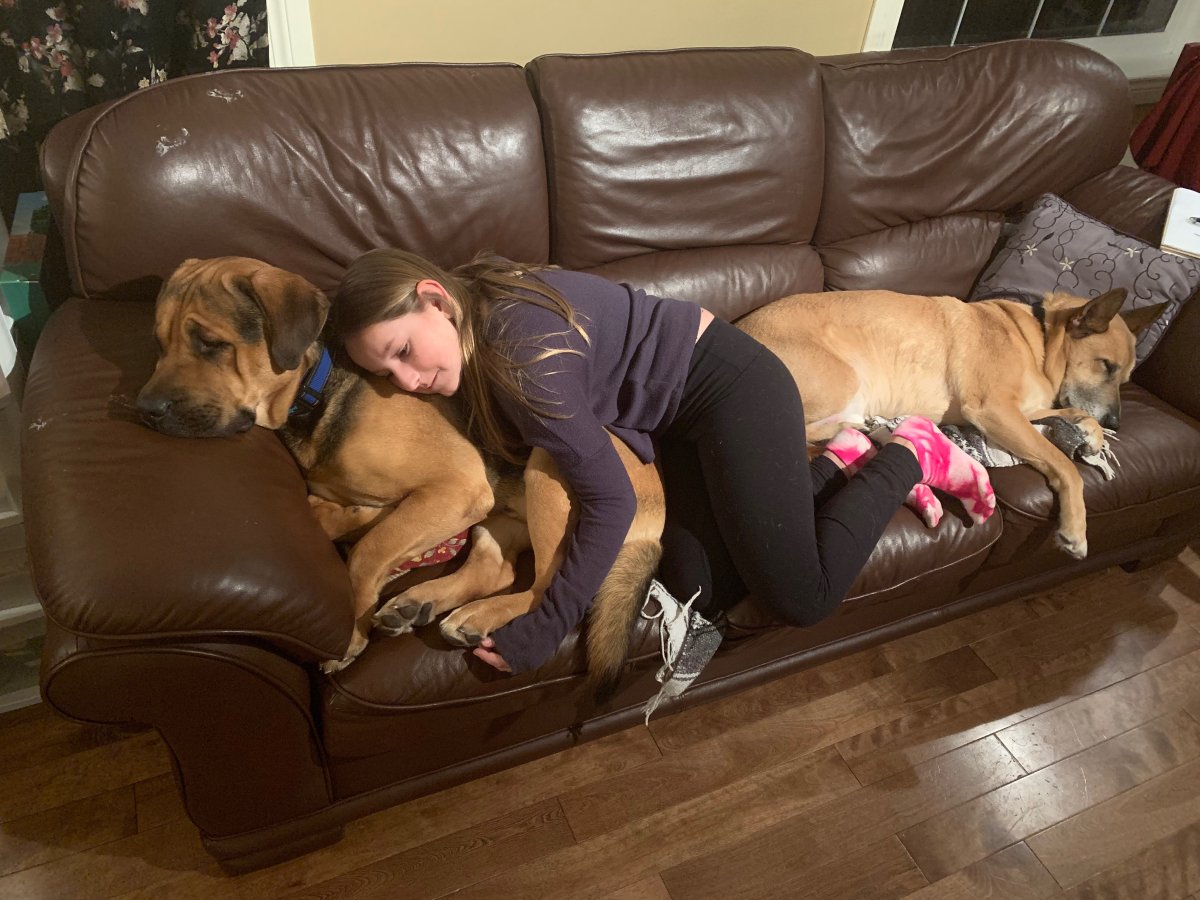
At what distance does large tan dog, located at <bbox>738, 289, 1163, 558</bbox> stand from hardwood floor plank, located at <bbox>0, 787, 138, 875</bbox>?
2.06 metres

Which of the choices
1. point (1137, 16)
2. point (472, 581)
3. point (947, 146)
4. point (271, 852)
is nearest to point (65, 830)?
point (271, 852)

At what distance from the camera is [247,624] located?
4.39 feet

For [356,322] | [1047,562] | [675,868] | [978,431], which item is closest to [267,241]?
[356,322]

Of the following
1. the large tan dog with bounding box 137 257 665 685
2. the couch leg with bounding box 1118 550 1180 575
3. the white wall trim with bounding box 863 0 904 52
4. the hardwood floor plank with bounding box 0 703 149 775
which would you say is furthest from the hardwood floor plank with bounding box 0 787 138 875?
the white wall trim with bounding box 863 0 904 52

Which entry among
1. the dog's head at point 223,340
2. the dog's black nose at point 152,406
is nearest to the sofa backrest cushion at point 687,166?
the dog's head at point 223,340

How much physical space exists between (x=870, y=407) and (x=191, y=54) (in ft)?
7.28

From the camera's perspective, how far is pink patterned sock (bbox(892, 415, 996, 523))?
6.82 ft

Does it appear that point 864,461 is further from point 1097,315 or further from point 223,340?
point 223,340

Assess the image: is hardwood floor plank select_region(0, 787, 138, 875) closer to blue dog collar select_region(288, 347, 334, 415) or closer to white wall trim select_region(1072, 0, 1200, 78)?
blue dog collar select_region(288, 347, 334, 415)

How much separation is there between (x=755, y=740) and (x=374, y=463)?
127cm

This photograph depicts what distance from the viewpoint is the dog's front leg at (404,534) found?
165 cm

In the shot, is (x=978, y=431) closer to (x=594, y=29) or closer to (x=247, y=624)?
(x=594, y=29)

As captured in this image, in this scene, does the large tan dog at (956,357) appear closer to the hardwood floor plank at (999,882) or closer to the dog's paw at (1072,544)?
the dog's paw at (1072,544)

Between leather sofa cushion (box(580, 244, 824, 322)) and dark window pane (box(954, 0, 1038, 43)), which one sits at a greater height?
dark window pane (box(954, 0, 1038, 43))
